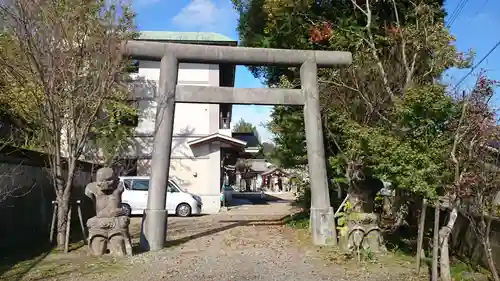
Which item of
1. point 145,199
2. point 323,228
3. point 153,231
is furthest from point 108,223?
point 145,199

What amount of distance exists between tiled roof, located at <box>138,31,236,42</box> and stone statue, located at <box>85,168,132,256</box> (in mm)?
17250

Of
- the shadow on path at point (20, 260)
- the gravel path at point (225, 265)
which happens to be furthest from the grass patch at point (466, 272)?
the shadow on path at point (20, 260)

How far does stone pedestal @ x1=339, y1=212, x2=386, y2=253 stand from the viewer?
934 cm

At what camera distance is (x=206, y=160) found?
79.0ft

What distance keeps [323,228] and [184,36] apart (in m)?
19.3

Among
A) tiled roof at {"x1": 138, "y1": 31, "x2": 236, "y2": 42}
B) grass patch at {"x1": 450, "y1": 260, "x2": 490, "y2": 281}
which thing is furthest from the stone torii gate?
tiled roof at {"x1": 138, "y1": 31, "x2": 236, "y2": 42}

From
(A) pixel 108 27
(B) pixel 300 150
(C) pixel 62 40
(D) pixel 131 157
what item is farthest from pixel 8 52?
(D) pixel 131 157

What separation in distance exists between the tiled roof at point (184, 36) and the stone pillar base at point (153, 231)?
54.9 ft

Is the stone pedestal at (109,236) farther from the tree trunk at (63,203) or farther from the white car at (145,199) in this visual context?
the white car at (145,199)

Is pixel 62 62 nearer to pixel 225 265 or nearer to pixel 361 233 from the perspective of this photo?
pixel 225 265

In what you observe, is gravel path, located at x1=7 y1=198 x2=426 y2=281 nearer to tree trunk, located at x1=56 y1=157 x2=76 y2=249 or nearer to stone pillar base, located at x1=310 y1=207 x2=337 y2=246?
stone pillar base, located at x1=310 y1=207 x2=337 y2=246

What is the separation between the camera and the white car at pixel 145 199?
63.9 ft

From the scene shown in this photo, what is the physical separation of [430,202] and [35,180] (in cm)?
932

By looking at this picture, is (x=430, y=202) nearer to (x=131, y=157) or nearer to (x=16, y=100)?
(x=16, y=100)
